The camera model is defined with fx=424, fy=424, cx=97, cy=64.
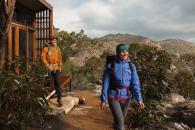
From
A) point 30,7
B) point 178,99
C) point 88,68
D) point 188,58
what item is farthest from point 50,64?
point 188,58

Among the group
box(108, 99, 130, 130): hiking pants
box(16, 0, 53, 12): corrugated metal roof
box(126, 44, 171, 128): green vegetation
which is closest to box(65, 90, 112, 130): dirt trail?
box(126, 44, 171, 128): green vegetation

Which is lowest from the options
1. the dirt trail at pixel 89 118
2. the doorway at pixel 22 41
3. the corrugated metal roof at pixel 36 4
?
the dirt trail at pixel 89 118

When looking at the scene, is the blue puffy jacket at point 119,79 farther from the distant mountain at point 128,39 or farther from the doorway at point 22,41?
the distant mountain at point 128,39

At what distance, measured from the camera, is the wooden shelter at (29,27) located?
13.0m

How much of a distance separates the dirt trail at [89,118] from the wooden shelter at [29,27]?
251 centimetres

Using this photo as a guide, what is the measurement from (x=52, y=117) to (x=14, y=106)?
3.53m

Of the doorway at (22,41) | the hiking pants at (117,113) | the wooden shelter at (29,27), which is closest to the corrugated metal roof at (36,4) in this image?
the wooden shelter at (29,27)

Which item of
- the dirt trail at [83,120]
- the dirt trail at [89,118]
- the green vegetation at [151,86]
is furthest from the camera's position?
the green vegetation at [151,86]

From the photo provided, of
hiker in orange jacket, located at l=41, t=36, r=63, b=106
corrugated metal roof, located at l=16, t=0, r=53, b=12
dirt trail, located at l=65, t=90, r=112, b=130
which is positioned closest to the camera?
dirt trail, located at l=65, t=90, r=112, b=130

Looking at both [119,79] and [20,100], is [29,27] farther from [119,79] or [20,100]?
[119,79]

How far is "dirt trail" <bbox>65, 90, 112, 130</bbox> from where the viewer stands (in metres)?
9.56

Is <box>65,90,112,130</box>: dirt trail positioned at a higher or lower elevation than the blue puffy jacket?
lower

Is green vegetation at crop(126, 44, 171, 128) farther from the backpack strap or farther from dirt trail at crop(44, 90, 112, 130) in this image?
the backpack strap

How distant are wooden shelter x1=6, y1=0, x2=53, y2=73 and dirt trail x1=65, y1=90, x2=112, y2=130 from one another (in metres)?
2.51
